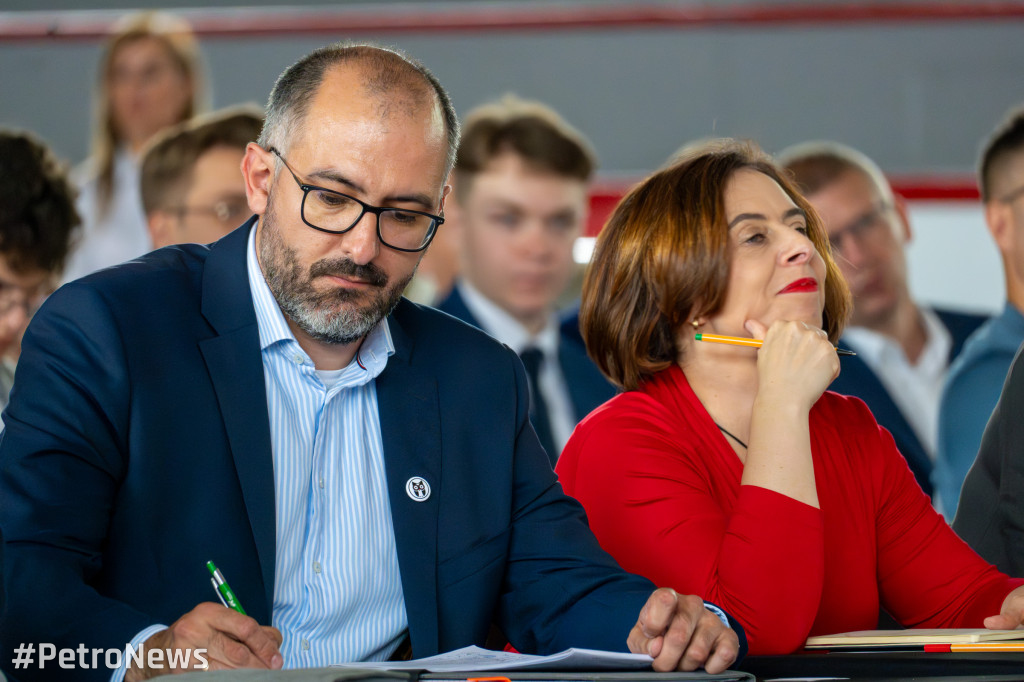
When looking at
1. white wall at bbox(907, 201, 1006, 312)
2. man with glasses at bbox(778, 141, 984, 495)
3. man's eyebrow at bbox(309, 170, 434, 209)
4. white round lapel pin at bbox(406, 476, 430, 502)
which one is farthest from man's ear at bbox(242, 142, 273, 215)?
white wall at bbox(907, 201, 1006, 312)

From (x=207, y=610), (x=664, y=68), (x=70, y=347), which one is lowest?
(x=207, y=610)

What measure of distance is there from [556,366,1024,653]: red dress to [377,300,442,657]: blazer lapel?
0.98ft

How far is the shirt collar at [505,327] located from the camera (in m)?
3.29

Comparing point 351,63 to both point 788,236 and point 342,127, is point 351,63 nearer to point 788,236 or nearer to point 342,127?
point 342,127

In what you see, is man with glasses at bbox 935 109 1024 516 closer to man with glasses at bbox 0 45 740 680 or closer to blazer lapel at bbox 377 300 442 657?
man with glasses at bbox 0 45 740 680

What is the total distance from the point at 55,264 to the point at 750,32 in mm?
2668

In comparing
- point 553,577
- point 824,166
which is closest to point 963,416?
point 824,166

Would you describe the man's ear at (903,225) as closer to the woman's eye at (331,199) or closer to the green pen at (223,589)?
the woman's eye at (331,199)

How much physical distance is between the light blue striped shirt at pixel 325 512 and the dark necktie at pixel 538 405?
57.0 inches

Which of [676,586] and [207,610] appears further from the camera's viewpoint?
[676,586]

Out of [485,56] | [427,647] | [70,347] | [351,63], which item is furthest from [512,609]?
[485,56]

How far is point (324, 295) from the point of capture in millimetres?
1496

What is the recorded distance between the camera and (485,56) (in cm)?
418

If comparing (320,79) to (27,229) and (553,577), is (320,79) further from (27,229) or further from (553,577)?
(27,229)
